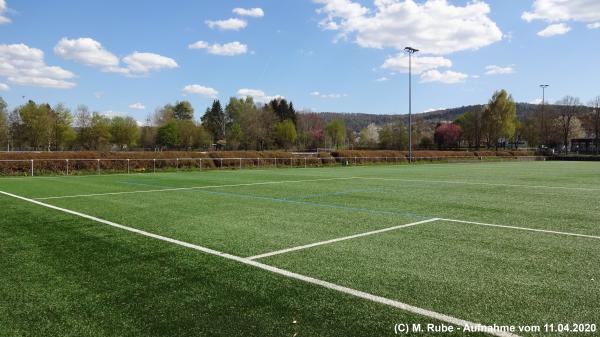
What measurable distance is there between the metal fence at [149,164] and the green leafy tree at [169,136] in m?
52.5

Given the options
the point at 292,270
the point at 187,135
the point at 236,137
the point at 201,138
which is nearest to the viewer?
the point at 292,270

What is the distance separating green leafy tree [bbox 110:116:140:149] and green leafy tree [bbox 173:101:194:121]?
31947 mm

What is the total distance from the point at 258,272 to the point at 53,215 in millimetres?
6540

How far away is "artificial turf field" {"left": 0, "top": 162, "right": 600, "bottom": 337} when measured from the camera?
365 centimetres

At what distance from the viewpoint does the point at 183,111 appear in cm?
11769

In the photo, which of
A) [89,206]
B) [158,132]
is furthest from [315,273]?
[158,132]

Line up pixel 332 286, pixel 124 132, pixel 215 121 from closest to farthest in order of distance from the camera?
pixel 332 286
pixel 124 132
pixel 215 121

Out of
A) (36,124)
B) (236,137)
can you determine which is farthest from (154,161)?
(236,137)

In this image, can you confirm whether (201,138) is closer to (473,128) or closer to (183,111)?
(183,111)

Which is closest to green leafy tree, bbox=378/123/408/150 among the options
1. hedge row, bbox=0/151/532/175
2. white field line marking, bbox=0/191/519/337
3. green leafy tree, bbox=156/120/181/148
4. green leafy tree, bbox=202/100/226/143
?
green leafy tree, bbox=202/100/226/143

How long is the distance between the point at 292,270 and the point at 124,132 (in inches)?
3339

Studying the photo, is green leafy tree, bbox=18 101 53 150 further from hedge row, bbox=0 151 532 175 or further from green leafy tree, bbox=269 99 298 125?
green leafy tree, bbox=269 99 298 125

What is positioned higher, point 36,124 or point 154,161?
point 36,124

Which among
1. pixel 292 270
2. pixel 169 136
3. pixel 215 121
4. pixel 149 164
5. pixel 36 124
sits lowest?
pixel 292 270
